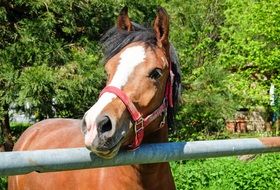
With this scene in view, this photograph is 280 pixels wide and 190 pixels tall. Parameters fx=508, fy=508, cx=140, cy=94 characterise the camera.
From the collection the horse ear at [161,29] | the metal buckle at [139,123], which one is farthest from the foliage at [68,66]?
the metal buckle at [139,123]

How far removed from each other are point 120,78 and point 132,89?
0.25 feet

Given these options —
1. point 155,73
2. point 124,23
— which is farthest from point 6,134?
point 155,73

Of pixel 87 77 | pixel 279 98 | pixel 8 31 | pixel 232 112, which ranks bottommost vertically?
pixel 279 98

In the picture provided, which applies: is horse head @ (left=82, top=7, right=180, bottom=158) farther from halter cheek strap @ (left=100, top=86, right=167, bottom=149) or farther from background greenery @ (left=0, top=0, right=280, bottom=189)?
background greenery @ (left=0, top=0, right=280, bottom=189)

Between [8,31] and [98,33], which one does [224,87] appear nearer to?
[98,33]

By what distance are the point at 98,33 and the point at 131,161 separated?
23.8 ft

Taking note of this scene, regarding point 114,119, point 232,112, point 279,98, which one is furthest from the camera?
point 279,98

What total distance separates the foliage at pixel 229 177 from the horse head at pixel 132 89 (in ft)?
19.8

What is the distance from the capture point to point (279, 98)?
49.1ft

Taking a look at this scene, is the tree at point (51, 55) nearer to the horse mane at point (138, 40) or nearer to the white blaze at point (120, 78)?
the horse mane at point (138, 40)

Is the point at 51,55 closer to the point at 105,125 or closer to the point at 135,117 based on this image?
the point at 135,117

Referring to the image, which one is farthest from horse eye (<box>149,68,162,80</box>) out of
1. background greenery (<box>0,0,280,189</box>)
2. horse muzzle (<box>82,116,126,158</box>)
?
background greenery (<box>0,0,280,189</box>)

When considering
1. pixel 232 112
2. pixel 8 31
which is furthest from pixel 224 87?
pixel 8 31

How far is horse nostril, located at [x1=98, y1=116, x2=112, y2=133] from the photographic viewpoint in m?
2.03
